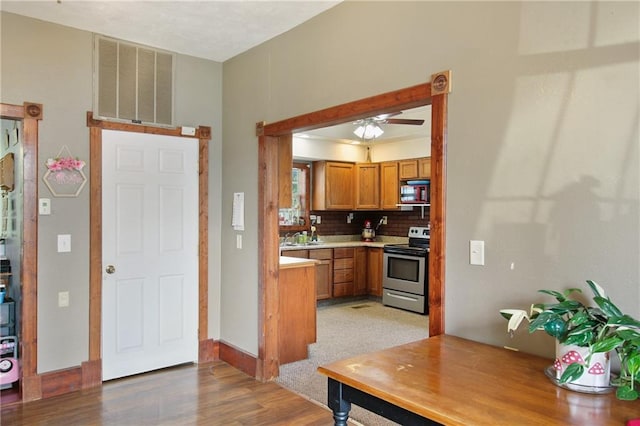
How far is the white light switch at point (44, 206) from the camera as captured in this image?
11.2ft

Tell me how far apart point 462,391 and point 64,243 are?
3.20 meters

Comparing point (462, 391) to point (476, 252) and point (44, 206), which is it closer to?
point (476, 252)

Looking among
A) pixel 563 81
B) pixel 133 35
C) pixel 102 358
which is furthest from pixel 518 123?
pixel 102 358

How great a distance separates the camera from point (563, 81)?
198 centimetres

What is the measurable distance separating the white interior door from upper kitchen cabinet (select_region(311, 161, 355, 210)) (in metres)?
3.38

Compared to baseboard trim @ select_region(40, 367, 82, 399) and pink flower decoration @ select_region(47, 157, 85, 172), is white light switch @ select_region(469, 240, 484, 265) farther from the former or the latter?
baseboard trim @ select_region(40, 367, 82, 399)

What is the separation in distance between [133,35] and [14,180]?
1643 millimetres

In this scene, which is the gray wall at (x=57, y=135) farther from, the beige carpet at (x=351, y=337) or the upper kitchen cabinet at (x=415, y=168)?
the upper kitchen cabinet at (x=415, y=168)

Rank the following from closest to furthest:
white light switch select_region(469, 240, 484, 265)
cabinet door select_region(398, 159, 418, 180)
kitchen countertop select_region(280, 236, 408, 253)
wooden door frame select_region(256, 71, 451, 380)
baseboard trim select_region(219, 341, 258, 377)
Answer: white light switch select_region(469, 240, 484, 265)
wooden door frame select_region(256, 71, 451, 380)
baseboard trim select_region(219, 341, 258, 377)
kitchen countertop select_region(280, 236, 408, 253)
cabinet door select_region(398, 159, 418, 180)

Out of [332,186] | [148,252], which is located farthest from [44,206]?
[332,186]

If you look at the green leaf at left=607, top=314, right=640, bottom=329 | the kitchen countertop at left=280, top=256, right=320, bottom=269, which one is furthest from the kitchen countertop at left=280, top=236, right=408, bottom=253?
the green leaf at left=607, top=314, right=640, bottom=329

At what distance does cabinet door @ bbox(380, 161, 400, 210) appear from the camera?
7301 mm

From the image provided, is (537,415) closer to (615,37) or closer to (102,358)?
(615,37)

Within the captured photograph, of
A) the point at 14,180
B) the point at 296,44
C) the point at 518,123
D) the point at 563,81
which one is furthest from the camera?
the point at 14,180
